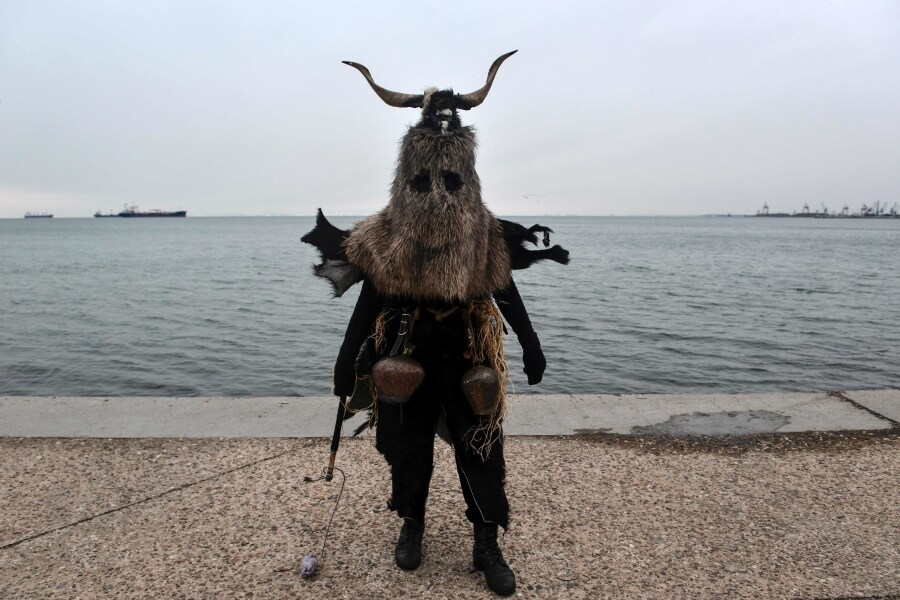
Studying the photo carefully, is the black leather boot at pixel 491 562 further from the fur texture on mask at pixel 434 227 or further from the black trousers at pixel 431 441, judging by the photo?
the fur texture on mask at pixel 434 227

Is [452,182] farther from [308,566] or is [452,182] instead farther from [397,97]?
[308,566]

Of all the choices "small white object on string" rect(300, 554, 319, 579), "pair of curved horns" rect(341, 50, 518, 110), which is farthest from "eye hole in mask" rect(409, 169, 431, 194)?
"small white object on string" rect(300, 554, 319, 579)

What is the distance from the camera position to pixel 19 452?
455cm

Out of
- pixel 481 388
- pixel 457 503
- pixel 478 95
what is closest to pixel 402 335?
pixel 481 388

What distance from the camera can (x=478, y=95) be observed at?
2980mm

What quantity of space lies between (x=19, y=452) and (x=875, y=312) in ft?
65.1

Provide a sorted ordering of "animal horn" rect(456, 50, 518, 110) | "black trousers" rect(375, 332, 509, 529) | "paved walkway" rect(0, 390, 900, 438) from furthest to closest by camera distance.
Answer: "paved walkway" rect(0, 390, 900, 438) < "black trousers" rect(375, 332, 509, 529) < "animal horn" rect(456, 50, 518, 110)

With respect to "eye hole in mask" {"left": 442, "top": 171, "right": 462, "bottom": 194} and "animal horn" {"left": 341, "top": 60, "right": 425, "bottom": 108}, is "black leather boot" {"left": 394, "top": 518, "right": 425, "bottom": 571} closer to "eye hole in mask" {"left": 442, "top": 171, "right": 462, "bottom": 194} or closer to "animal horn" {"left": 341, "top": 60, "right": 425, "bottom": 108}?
"eye hole in mask" {"left": 442, "top": 171, "right": 462, "bottom": 194}

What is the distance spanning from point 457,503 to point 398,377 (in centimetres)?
138

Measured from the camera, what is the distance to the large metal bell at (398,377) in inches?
116

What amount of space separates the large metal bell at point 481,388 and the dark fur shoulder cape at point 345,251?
21.1 inches

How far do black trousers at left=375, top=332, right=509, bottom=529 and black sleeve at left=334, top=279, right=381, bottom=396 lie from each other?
24cm

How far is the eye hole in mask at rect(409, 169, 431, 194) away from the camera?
2879 millimetres

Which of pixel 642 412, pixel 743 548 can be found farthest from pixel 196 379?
pixel 743 548
